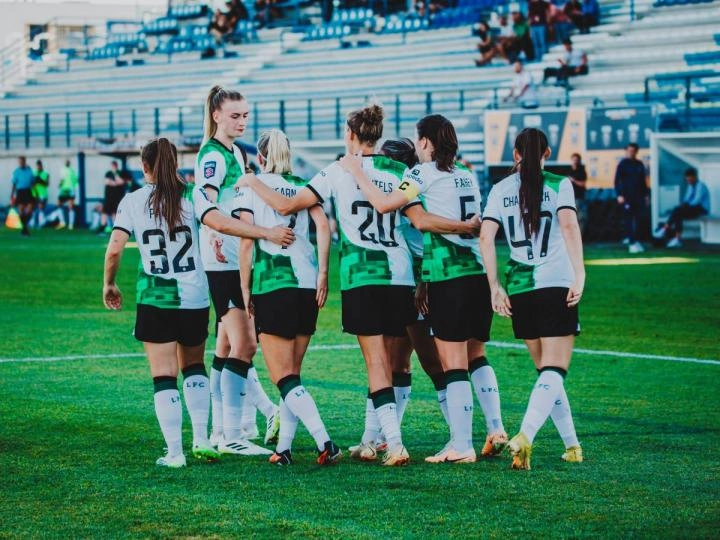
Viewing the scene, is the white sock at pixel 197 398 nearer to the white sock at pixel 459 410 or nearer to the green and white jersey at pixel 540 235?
the white sock at pixel 459 410

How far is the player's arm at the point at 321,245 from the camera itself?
693cm

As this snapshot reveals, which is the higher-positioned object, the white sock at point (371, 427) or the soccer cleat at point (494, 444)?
the white sock at point (371, 427)

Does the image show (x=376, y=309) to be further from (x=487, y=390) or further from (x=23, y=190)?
(x=23, y=190)

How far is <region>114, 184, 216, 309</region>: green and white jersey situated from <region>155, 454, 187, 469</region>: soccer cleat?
79 cm

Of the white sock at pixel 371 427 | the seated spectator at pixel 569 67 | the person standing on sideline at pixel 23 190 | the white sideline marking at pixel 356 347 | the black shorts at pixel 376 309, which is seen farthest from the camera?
the person standing on sideline at pixel 23 190

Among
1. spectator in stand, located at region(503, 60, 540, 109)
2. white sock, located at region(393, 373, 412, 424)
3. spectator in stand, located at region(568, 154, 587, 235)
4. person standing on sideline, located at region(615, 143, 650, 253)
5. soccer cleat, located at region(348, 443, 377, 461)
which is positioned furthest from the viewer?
spectator in stand, located at region(503, 60, 540, 109)

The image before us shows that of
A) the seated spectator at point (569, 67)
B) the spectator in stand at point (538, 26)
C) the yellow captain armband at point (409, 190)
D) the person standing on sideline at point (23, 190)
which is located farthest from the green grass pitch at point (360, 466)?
the person standing on sideline at point (23, 190)

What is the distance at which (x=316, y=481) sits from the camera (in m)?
6.60

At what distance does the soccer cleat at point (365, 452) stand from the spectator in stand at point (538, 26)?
25.1m

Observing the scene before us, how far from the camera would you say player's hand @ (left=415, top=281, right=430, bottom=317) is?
726cm

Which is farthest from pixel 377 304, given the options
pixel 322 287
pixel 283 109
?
pixel 283 109

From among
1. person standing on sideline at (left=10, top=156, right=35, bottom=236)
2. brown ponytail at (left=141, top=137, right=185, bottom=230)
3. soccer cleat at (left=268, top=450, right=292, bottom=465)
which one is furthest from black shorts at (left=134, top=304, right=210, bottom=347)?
person standing on sideline at (left=10, top=156, right=35, bottom=236)

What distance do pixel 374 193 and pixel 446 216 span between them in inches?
18.0

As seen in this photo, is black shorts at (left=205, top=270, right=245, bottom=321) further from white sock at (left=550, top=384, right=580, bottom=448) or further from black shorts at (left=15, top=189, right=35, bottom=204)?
black shorts at (left=15, top=189, right=35, bottom=204)
